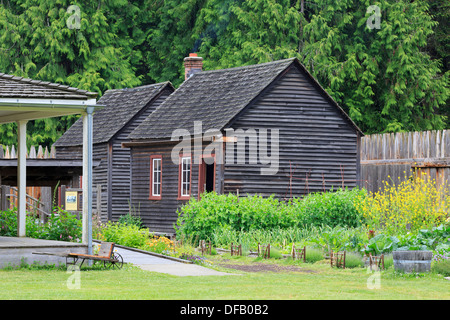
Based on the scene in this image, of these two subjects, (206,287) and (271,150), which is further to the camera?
(271,150)

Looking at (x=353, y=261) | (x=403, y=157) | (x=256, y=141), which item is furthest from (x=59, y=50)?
(x=353, y=261)

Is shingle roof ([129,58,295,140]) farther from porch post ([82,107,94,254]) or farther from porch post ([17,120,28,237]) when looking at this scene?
porch post ([82,107,94,254])

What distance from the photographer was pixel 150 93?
3531 cm

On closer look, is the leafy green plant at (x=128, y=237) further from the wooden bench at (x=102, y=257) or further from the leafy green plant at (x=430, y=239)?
the leafy green plant at (x=430, y=239)

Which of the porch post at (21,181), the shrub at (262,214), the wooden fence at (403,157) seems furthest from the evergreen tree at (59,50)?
the porch post at (21,181)

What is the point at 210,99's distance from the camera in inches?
1184

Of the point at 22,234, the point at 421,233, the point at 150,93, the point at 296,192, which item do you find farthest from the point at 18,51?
the point at 421,233

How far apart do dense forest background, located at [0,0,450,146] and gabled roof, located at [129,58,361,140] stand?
7771 mm

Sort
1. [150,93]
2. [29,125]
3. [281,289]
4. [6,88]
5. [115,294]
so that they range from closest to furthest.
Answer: [115,294] → [281,289] → [6,88] → [150,93] → [29,125]

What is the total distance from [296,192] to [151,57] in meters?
22.7

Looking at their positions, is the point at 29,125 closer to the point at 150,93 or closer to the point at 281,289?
the point at 150,93

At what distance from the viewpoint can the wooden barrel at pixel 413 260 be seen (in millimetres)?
16594

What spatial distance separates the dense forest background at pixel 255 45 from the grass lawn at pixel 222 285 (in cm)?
2255

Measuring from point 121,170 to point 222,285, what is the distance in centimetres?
1981
